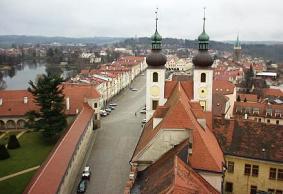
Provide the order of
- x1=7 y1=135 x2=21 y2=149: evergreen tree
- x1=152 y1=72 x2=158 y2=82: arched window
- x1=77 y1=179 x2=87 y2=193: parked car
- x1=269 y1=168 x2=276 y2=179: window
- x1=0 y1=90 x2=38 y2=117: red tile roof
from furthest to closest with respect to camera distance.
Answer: x1=0 y1=90 x2=38 y2=117: red tile roof, x1=152 y1=72 x2=158 y2=82: arched window, x1=7 y1=135 x2=21 y2=149: evergreen tree, x1=77 y1=179 x2=87 y2=193: parked car, x1=269 y1=168 x2=276 y2=179: window

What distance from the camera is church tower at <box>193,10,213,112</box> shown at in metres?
40.1

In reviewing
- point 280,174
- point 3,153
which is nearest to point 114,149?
point 3,153

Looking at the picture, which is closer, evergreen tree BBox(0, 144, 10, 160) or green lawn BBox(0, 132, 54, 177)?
green lawn BBox(0, 132, 54, 177)

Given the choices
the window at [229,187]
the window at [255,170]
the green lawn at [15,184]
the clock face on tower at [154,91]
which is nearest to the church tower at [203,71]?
the clock face on tower at [154,91]

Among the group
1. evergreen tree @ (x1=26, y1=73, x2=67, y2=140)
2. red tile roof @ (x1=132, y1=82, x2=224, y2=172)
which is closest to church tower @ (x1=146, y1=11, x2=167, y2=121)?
evergreen tree @ (x1=26, y1=73, x2=67, y2=140)

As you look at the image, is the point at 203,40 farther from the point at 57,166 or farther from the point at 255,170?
the point at 57,166

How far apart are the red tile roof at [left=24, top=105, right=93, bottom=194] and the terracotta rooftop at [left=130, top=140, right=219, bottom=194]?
18.5 ft

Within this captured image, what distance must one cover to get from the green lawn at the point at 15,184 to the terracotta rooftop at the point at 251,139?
54.5 ft

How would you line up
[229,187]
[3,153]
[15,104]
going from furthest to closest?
[15,104], [3,153], [229,187]

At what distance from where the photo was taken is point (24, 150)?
40594mm

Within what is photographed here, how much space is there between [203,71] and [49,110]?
1766 cm

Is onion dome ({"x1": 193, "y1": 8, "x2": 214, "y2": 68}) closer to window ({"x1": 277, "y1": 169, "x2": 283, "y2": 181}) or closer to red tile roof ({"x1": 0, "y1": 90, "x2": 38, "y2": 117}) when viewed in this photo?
window ({"x1": 277, "y1": 169, "x2": 283, "y2": 181})

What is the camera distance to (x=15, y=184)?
31.2 m

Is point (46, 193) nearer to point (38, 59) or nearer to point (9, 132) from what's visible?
point (9, 132)
